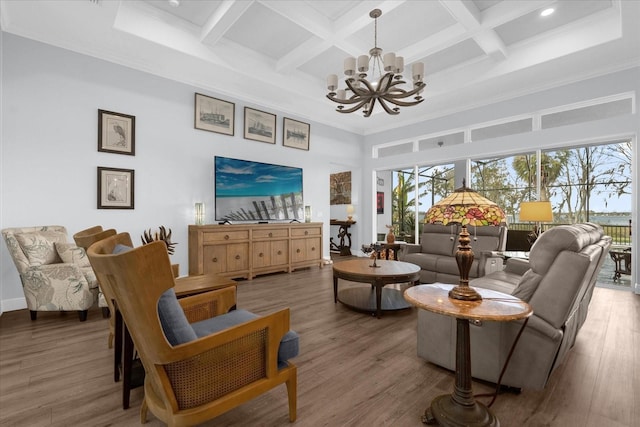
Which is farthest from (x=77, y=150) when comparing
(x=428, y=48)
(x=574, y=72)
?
(x=574, y=72)

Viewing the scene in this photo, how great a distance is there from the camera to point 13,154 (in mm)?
3471

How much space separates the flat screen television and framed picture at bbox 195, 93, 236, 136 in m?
0.56

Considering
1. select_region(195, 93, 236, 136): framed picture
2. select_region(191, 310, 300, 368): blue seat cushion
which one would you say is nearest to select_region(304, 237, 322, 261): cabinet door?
select_region(195, 93, 236, 136): framed picture

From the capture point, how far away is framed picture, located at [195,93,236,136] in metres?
4.96

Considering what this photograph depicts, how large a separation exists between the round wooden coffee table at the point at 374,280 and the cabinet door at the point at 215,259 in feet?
6.46

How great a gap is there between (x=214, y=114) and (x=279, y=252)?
8.81ft

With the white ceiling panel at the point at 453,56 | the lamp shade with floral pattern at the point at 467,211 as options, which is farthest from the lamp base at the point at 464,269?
the white ceiling panel at the point at 453,56

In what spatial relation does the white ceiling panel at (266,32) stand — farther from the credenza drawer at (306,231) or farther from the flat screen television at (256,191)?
the credenza drawer at (306,231)

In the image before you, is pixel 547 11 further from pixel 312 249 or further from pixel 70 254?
pixel 70 254

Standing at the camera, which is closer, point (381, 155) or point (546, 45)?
point (546, 45)

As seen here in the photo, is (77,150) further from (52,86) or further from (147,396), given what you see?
(147,396)

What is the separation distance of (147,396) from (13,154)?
12.5 ft

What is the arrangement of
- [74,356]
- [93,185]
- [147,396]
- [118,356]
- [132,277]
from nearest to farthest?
[132,277] < [147,396] < [118,356] < [74,356] < [93,185]

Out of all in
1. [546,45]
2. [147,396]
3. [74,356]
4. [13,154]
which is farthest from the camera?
[546,45]
